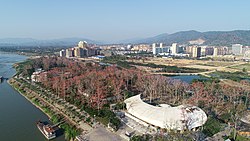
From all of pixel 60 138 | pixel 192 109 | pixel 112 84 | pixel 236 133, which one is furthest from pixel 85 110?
pixel 236 133

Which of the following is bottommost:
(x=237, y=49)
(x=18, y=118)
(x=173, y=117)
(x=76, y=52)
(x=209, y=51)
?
(x=18, y=118)

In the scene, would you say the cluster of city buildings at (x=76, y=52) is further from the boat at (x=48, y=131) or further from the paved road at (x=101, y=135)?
the paved road at (x=101, y=135)

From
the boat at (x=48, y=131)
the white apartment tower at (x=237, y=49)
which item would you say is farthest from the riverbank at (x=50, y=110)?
the white apartment tower at (x=237, y=49)

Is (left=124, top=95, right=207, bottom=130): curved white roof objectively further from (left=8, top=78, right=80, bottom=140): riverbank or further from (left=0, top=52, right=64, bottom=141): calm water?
(left=0, top=52, right=64, bottom=141): calm water

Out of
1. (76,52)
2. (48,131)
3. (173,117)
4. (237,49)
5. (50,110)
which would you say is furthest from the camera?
(237,49)

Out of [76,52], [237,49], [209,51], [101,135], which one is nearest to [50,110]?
[101,135]

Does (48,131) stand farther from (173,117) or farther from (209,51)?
(209,51)

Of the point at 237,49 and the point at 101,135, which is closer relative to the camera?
the point at 101,135

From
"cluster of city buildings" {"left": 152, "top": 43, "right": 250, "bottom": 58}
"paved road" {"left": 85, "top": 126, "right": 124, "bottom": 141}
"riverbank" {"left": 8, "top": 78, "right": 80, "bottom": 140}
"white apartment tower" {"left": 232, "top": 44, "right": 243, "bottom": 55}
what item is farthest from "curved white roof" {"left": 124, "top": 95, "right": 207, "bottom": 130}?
"white apartment tower" {"left": 232, "top": 44, "right": 243, "bottom": 55}

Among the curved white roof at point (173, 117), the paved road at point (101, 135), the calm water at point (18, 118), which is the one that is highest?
the curved white roof at point (173, 117)

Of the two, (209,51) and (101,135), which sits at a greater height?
(209,51)

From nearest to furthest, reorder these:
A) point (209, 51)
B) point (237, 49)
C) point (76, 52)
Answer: point (76, 52) < point (209, 51) < point (237, 49)
